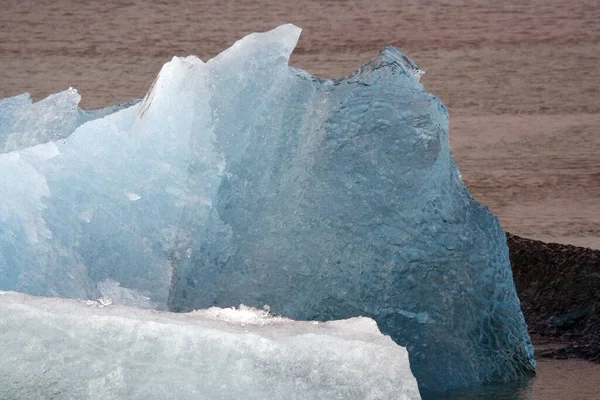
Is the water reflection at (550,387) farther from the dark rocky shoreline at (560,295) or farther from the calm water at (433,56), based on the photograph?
the calm water at (433,56)

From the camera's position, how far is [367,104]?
1094mm

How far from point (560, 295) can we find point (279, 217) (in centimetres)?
51

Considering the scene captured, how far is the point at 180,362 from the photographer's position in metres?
0.76

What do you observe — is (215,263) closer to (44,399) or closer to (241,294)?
(241,294)

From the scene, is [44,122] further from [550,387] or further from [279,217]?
[550,387]

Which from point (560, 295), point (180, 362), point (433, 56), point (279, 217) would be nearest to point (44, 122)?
point (279, 217)

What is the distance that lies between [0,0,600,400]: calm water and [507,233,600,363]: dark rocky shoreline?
1154 mm

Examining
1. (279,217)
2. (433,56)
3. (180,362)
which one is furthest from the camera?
(433,56)

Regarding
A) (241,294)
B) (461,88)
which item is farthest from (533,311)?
(461,88)

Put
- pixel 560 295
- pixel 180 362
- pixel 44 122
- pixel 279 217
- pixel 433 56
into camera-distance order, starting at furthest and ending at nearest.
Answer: pixel 433 56 < pixel 560 295 < pixel 44 122 < pixel 279 217 < pixel 180 362

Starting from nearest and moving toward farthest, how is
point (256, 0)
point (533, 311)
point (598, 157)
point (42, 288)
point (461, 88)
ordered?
point (42, 288) < point (533, 311) < point (598, 157) < point (461, 88) < point (256, 0)

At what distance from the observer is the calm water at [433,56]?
2918 millimetres

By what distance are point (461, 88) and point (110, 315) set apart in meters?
2.50

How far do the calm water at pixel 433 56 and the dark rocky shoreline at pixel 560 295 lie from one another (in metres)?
1.15
